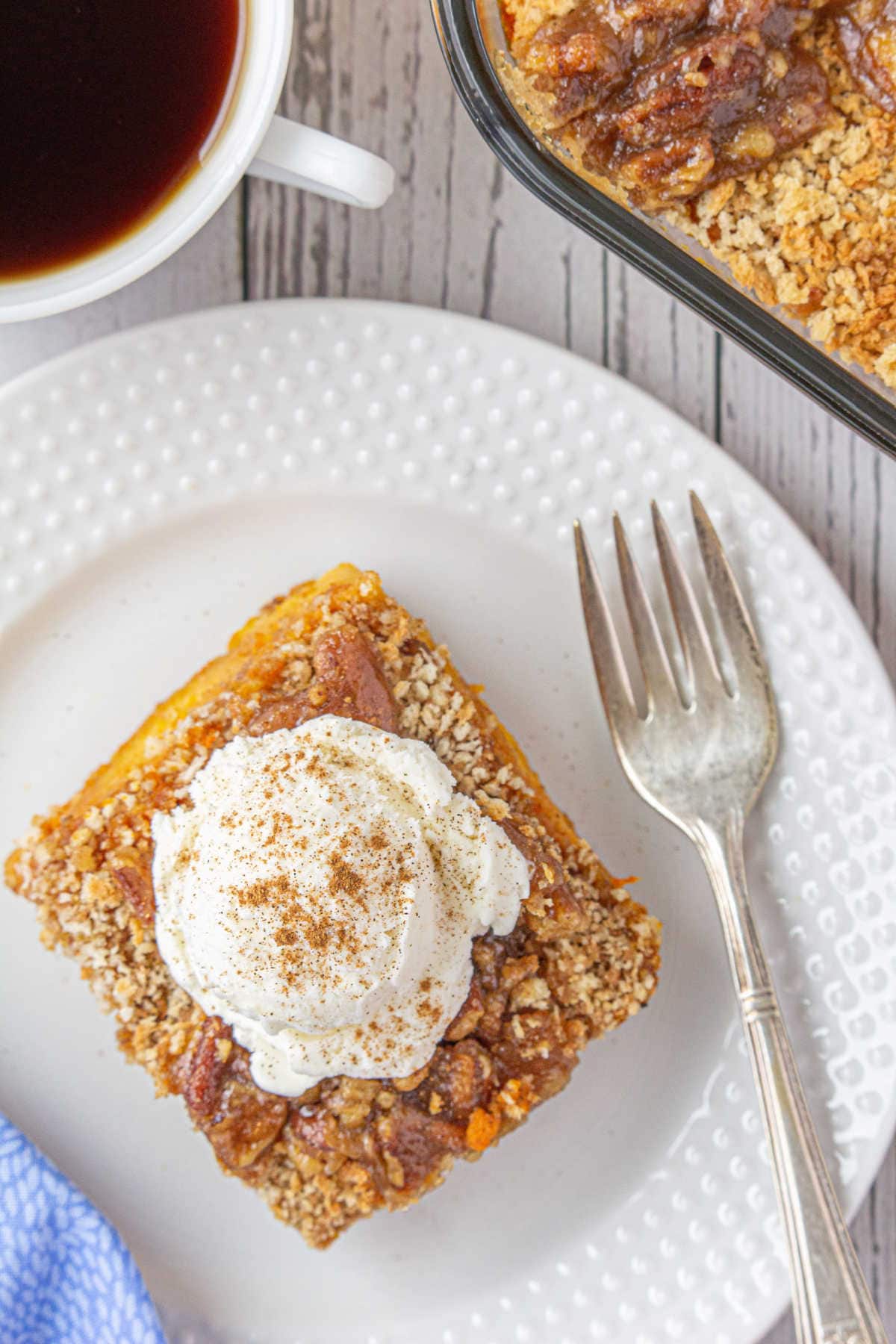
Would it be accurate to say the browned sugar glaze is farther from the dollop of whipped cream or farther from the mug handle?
the dollop of whipped cream

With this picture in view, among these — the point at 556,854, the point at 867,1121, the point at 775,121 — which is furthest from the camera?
the point at 867,1121

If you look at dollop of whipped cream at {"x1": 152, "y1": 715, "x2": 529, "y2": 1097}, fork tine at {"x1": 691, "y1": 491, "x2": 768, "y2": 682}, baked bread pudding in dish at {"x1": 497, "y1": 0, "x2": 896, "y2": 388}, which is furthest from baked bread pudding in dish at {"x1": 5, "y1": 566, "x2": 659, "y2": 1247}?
baked bread pudding in dish at {"x1": 497, "y1": 0, "x2": 896, "y2": 388}

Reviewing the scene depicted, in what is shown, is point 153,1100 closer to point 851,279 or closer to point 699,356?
point 699,356

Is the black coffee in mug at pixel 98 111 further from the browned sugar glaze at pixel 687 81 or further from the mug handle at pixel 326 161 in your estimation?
the browned sugar glaze at pixel 687 81

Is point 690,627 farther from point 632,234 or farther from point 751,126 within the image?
point 751,126

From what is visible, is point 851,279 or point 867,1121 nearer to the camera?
point 851,279

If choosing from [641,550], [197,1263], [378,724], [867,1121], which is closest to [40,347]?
[378,724]
